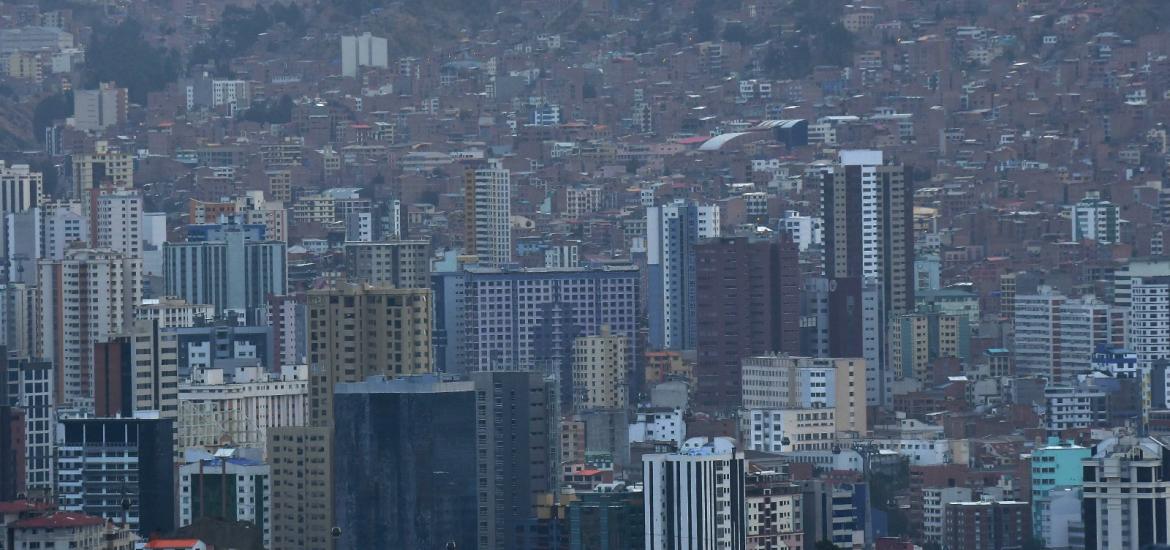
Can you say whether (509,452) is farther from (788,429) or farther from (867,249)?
(867,249)

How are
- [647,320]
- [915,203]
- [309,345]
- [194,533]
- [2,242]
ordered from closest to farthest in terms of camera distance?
1. [194,533]
2. [309,345]
3. [647,320]
4. [2,242]
5. [915,203]

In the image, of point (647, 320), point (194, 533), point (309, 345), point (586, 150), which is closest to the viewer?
point (194, 533)

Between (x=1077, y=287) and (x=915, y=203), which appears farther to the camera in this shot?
(x=915, y=203)

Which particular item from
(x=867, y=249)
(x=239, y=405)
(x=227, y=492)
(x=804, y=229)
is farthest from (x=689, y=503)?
(x=804, y=229)

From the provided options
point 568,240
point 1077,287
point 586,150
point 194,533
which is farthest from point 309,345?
point 586,150

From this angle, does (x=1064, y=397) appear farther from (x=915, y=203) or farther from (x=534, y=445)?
(x=915, y=203)

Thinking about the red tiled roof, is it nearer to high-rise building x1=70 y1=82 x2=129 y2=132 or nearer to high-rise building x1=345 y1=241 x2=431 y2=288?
high-rise building x1=345 y1=241 x2=431 y2=288

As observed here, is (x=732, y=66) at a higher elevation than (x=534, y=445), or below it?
higher

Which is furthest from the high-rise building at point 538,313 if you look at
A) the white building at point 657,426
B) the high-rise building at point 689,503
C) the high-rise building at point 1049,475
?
the high-rise building at point 689,503
